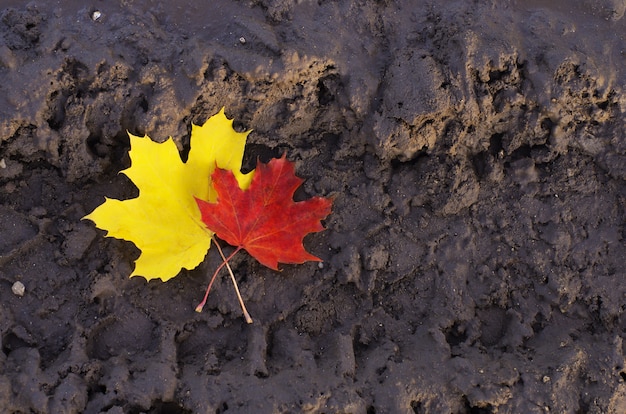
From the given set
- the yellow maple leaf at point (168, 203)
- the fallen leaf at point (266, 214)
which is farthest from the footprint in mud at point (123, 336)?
the fallen leaf at point (266, 214)

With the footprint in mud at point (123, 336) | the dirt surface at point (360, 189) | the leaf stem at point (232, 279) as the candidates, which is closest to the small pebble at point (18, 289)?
the dirt surface at point (360, 189)

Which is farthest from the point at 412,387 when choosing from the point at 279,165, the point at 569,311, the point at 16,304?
the point at 16,304

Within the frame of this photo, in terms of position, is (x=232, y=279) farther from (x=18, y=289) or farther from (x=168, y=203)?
(x=18, y=289)

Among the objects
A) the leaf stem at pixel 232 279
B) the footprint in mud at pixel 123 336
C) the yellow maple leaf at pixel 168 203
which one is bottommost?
the footprint in mud at pixel 123 336

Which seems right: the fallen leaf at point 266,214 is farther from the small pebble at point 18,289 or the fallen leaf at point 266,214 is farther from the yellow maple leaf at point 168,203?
the small pebble at point 18,289

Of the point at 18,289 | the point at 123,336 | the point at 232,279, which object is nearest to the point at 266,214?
the point at 232,279

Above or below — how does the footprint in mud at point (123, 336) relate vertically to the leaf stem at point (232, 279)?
below
